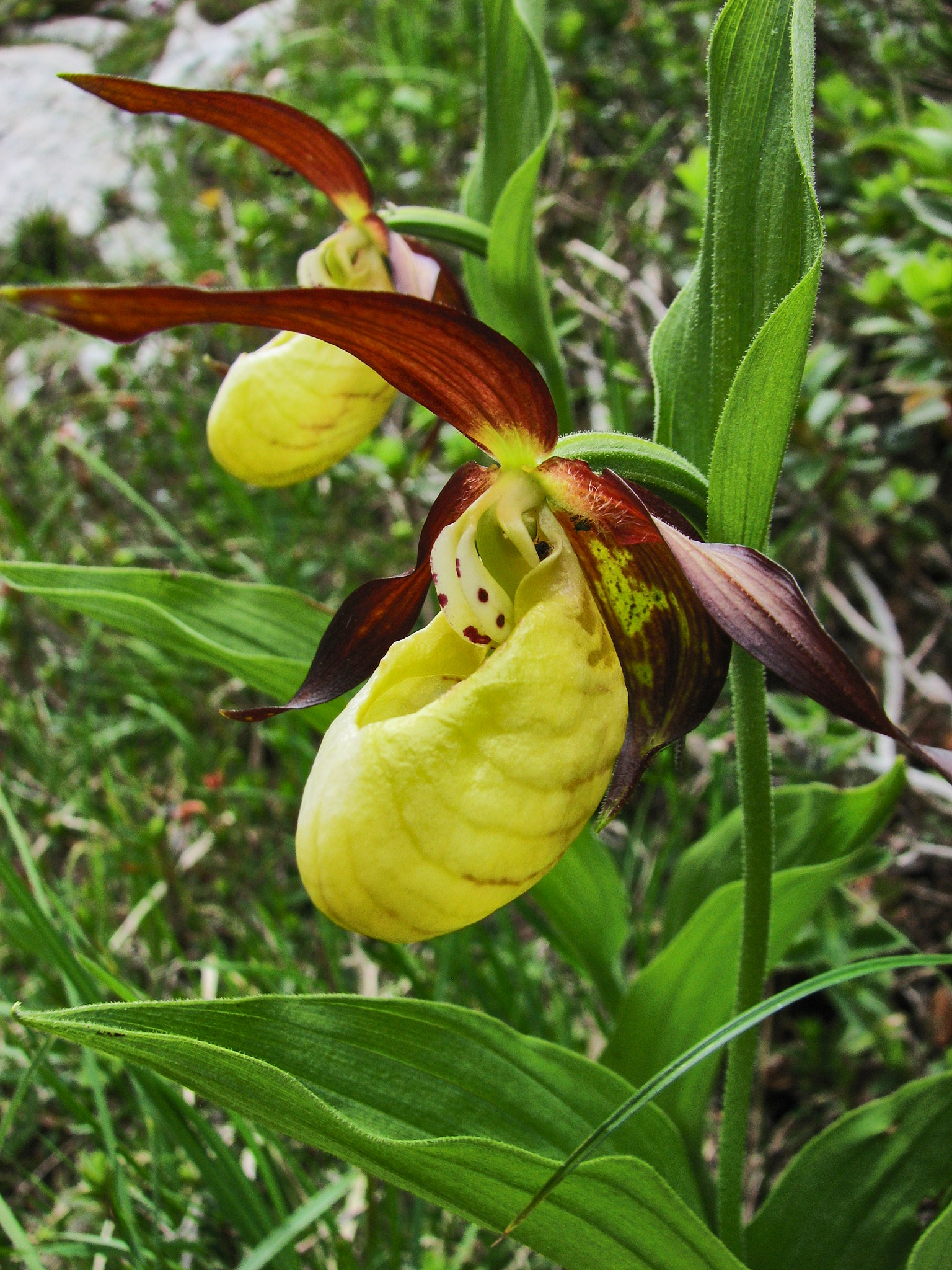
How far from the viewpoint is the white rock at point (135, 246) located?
3.74 m

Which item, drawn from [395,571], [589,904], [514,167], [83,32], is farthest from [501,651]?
[83,32]

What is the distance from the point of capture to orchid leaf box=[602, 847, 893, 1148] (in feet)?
3.73

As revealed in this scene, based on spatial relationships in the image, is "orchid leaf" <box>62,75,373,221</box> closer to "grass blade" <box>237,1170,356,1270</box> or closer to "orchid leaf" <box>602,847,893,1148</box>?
"orchid leaf" <box>602,847,893,1148</box>

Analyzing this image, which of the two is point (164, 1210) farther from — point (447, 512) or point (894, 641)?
point (894, 641)

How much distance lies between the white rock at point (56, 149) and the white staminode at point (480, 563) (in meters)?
4.03

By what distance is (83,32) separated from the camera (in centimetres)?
579

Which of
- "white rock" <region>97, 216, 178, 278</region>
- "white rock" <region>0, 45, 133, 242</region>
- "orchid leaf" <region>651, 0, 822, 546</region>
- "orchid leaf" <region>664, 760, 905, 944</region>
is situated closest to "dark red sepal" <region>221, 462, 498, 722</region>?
"orchid leaf" <region>651, 0, 822, 546</region>

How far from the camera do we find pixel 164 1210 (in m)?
1.26

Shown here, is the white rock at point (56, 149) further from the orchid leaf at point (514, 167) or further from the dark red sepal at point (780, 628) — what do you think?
the dark red sepal at point (780, 628)

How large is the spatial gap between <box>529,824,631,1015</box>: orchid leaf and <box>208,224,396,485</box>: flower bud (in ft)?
2.36

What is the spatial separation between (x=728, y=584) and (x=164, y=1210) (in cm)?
115

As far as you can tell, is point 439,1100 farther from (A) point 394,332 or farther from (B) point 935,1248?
(A) point 394,332

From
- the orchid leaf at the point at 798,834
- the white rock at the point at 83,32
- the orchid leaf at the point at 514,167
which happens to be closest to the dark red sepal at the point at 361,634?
the orchid leaf at the point at 798,834

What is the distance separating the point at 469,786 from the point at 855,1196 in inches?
29.3
